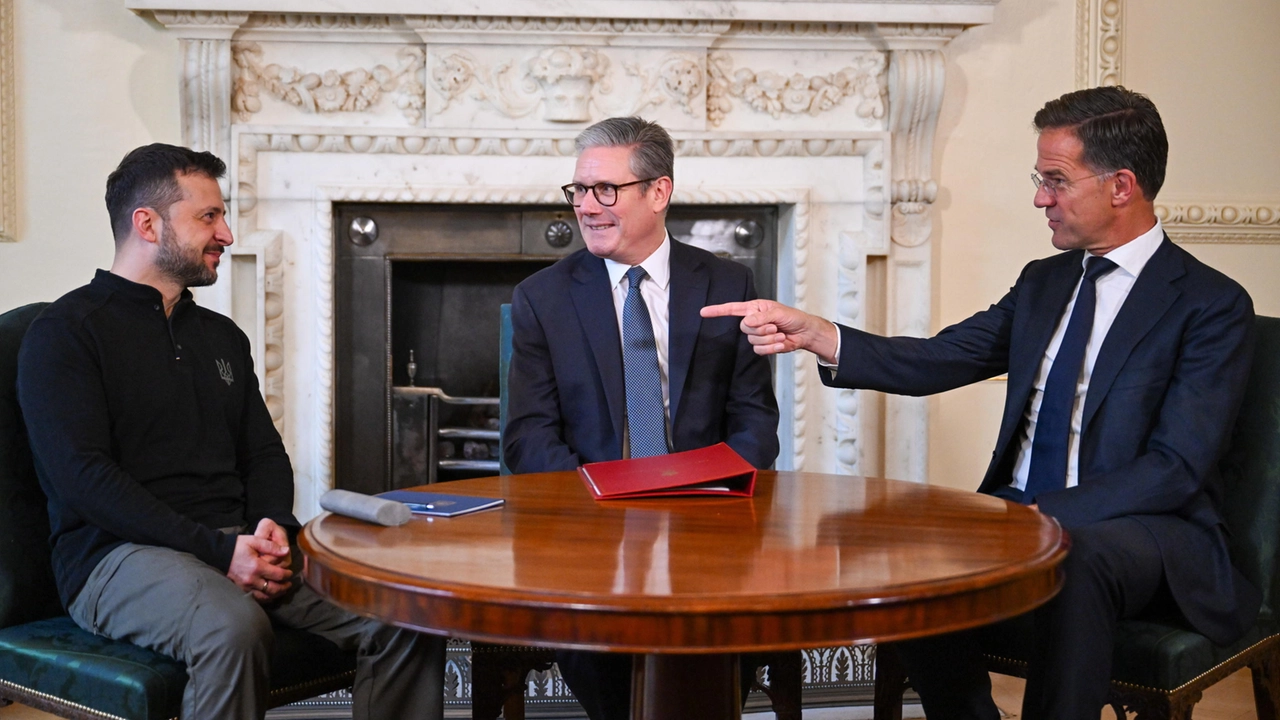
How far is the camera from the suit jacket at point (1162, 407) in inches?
72.7

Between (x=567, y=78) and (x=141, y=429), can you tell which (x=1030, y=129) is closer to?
(x=567, y=78)

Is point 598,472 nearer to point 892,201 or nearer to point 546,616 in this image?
point 546,616

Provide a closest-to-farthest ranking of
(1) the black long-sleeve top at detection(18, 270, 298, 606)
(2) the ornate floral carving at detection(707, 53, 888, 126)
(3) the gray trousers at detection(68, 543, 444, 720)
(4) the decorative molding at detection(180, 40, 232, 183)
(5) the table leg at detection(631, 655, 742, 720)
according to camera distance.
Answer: (5) the table leg at detection(631, 655, 742, 720)
(3) the gray trousers at detection(68, 543, 444, 720)
(1) the black long-sleeve top at detection(18, 270, 298, 606)
(4) the decorative molding at detection(180, 40, 232, 183)
(2) the ornate floral carving at detection(707, 53, 888, 126)

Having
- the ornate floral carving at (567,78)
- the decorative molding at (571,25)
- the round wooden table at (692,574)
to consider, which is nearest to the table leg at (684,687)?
the round wooden table at (692,574)

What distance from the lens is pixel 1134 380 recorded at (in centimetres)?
197

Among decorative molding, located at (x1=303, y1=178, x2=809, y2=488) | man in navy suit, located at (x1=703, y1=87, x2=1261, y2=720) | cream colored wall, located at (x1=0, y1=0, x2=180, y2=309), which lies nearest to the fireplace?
decorative molding, located at (x1=303, y1=178, x2=809, y2=488)

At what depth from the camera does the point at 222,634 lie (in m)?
1.67

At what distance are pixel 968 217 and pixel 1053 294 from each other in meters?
1.31

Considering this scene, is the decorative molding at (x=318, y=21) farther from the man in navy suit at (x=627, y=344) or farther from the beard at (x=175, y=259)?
the beard at (x=175, y=259)

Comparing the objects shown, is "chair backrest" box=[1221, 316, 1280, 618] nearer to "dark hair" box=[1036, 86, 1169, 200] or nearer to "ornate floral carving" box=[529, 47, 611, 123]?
"dark hair" box=[1036, 86, 1169, 200]

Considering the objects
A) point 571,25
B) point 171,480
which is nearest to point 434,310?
point 571,25

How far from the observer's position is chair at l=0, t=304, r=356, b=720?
167cm

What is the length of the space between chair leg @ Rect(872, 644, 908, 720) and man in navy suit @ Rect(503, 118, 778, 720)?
422 millimetres

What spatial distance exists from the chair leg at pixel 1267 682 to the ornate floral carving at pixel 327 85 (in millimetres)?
2433
